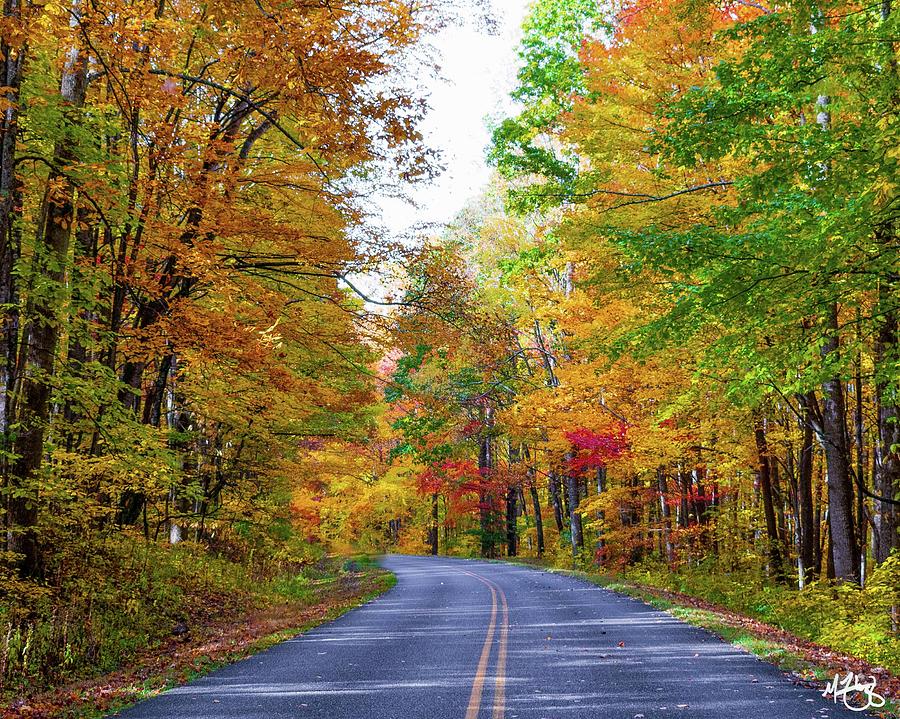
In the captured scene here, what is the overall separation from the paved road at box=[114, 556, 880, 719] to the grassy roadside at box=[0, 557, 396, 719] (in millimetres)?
358

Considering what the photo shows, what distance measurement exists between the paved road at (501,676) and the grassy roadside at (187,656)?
0.36 metres

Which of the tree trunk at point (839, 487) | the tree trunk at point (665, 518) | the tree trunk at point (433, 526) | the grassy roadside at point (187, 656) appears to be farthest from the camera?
the tree trunk at point (433, 526)

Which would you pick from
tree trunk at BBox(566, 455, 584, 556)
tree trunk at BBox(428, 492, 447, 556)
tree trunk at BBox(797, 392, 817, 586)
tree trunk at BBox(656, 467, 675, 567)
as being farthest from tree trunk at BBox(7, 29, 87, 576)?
tree trunk at BBox(428, 492, 447, 556)

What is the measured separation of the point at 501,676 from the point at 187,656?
15.2ft

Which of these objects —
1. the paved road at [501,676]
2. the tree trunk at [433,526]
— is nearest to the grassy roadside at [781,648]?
the paved road at [501,676]

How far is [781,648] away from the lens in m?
9.65

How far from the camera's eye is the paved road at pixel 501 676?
6.77 metres

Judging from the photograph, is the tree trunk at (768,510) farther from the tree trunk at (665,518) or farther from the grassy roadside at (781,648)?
the tree trunk at (665,518)

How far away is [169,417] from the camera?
2041 centimetres

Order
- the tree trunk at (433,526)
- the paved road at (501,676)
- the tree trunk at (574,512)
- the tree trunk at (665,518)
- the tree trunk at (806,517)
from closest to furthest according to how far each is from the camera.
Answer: the paved road at (501,676)
the tree trunk at (806,517)
the tree trunk at (665,518)
the tree trunk at (574,512)
the tree trunk at (433,526)

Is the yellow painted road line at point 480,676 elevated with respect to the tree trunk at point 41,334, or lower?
lower

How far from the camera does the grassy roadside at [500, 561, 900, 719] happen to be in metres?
7.92

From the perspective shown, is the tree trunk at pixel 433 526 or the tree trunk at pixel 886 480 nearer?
the tree trunk at pixel 886 480

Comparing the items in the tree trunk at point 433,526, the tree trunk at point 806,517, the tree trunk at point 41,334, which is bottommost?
the tree trunk at point 433,526
